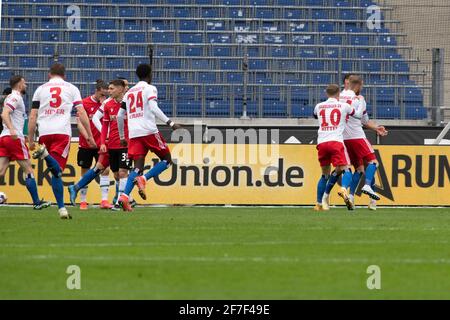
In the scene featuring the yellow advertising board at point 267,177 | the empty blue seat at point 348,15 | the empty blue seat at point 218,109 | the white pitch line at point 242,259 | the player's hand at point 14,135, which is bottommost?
the yellow advertising board at point 267,177

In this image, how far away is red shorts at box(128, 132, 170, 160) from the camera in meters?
16.5

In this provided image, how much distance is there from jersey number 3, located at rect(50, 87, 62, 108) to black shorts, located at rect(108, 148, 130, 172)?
2901mm

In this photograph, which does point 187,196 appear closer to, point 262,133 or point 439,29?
point 262,133

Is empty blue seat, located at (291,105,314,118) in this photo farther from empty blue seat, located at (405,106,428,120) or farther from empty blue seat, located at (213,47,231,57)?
empty blue seat, located at (213,47,231,57)

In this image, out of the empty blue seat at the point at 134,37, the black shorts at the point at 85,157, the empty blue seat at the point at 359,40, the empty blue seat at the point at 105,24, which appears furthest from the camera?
the empty blue seat at the point at 105,24

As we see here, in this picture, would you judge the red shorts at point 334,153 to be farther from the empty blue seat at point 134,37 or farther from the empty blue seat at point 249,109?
the empty blue seat at point 134,37

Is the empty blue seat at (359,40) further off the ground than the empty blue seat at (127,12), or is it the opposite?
the empty blue seat at (127,12)

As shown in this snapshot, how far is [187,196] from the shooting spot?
20922mm

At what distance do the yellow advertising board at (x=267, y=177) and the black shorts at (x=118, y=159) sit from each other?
2.64m

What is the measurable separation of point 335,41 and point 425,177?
8747 mm

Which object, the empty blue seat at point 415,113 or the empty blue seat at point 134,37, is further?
the empty blue seat at point 134,37

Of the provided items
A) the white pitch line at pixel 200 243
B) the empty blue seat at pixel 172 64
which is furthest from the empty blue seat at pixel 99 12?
the white pitch line at pixel 200 243

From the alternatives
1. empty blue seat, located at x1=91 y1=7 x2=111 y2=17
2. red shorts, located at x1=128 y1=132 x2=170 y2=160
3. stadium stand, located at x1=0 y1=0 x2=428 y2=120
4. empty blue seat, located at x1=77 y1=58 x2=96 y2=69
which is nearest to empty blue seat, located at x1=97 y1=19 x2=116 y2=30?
stadium stand, located at x1=0 y1=0 x2=428 y2=120

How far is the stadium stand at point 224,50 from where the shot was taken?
2520 centimetres
